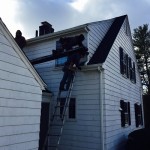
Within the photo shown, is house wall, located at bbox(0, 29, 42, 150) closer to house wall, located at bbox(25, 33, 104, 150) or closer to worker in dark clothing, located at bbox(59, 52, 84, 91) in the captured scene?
worker in dark clothing, located at bbox(59, 52, 84, 91)

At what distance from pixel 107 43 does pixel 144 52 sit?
19.4 meters

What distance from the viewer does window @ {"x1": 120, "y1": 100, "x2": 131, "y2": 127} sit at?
33.7ft

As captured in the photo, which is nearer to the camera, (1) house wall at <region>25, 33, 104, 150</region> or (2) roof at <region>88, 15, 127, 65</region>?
(1) house wall at <region>25, 33, 104, 150</region>

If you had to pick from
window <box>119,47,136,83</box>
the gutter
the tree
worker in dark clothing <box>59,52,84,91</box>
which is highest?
the tree

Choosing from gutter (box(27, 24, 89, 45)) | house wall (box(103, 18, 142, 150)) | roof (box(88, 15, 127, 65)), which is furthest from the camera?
gutter (box(27, 24, 89, 45))

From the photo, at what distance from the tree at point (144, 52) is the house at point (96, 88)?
16947 mm

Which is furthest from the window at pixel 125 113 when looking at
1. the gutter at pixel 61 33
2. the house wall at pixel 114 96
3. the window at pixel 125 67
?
the gutter at pixel 61 33

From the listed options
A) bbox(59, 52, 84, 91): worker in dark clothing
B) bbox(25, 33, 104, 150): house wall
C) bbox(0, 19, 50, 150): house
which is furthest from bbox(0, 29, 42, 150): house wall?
bbox(25, 33, 104, 150): house wall

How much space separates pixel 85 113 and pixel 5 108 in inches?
168

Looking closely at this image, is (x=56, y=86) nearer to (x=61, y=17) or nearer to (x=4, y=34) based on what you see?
(x=61, y=17)

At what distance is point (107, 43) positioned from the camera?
10.3 meters

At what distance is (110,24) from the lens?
12516 millimetres

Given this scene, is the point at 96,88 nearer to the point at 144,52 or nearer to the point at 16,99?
the point at 16,99

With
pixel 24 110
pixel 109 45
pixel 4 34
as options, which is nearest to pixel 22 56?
pixel 4 34
